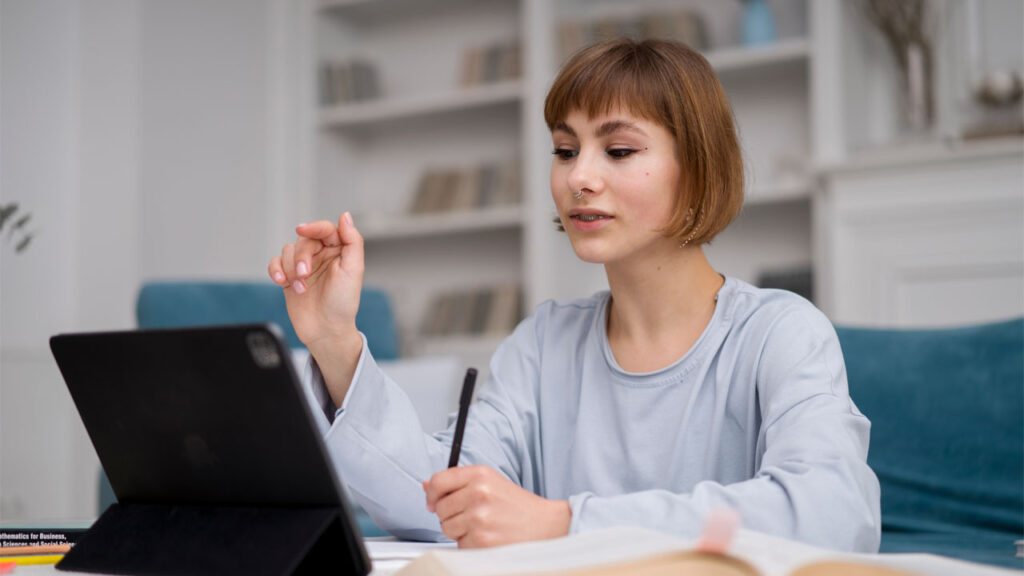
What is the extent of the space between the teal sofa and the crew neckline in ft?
1.44

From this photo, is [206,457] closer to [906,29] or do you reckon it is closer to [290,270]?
[290,270]

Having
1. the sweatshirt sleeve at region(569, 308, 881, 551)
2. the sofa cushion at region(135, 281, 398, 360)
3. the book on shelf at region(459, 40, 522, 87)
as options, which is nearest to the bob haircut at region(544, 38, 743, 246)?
the sweatshirt sleeve at region(569, 308, 881, 551)

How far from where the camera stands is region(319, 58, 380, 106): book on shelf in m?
3.98

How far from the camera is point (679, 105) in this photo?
112 cm

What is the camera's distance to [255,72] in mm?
3822

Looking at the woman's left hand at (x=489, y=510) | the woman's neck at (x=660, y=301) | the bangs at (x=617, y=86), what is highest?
the bangs at (x=617, y=86)

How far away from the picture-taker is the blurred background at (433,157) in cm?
274

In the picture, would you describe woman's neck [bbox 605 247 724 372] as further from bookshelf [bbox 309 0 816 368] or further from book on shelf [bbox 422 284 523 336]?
book on shelf [bbox 422 284 523 336]

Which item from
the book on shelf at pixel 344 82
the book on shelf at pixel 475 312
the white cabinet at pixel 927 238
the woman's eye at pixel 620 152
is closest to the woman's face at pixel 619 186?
the woman's eye at pixel 620 152

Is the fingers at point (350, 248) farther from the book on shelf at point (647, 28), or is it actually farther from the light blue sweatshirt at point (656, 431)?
the book on shelf at point (647, 28)

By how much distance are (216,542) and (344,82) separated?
356 centimetres

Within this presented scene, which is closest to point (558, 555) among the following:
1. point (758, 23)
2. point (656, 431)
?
point (656, 431)

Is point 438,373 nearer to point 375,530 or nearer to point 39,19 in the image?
point 375,530

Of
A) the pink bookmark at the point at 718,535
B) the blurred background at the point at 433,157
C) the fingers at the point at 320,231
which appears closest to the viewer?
the pink bookmark at the point at 718,535
